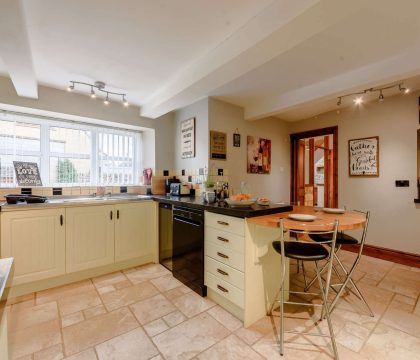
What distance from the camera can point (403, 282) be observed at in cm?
246

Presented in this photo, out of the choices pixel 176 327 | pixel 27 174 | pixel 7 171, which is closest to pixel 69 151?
pixel 27 174

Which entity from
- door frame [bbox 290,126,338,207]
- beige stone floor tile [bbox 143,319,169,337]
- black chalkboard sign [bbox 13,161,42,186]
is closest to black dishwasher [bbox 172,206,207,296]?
beige stone floor tile [bbox 143,319,169,337]

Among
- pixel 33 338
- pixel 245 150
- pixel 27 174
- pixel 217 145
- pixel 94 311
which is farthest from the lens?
pixel 245 150

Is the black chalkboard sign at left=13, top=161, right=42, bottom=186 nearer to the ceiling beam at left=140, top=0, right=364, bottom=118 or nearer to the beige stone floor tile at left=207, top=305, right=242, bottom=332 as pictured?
the ceiling beam at left=140, top=0, right=364, bottom=118

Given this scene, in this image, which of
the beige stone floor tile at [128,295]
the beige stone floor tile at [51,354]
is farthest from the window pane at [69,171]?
the beige stone floor tile at [51,354]

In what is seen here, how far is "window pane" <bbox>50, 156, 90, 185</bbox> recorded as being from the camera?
3146 mm

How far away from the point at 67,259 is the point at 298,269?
8.88 feet

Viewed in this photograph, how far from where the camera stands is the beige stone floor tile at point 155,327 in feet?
5.55

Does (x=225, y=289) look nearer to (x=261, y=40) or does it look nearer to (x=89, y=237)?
(x=89, y=237)

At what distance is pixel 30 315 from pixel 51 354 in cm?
63

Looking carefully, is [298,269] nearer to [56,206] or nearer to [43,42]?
[56,206]

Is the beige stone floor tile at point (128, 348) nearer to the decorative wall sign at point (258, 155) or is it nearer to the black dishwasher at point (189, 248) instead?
the black dishwasher at point (189, 248)

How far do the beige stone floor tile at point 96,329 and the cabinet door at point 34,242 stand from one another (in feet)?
2.82

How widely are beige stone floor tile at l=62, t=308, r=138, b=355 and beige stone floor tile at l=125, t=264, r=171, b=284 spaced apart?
2.04ft
